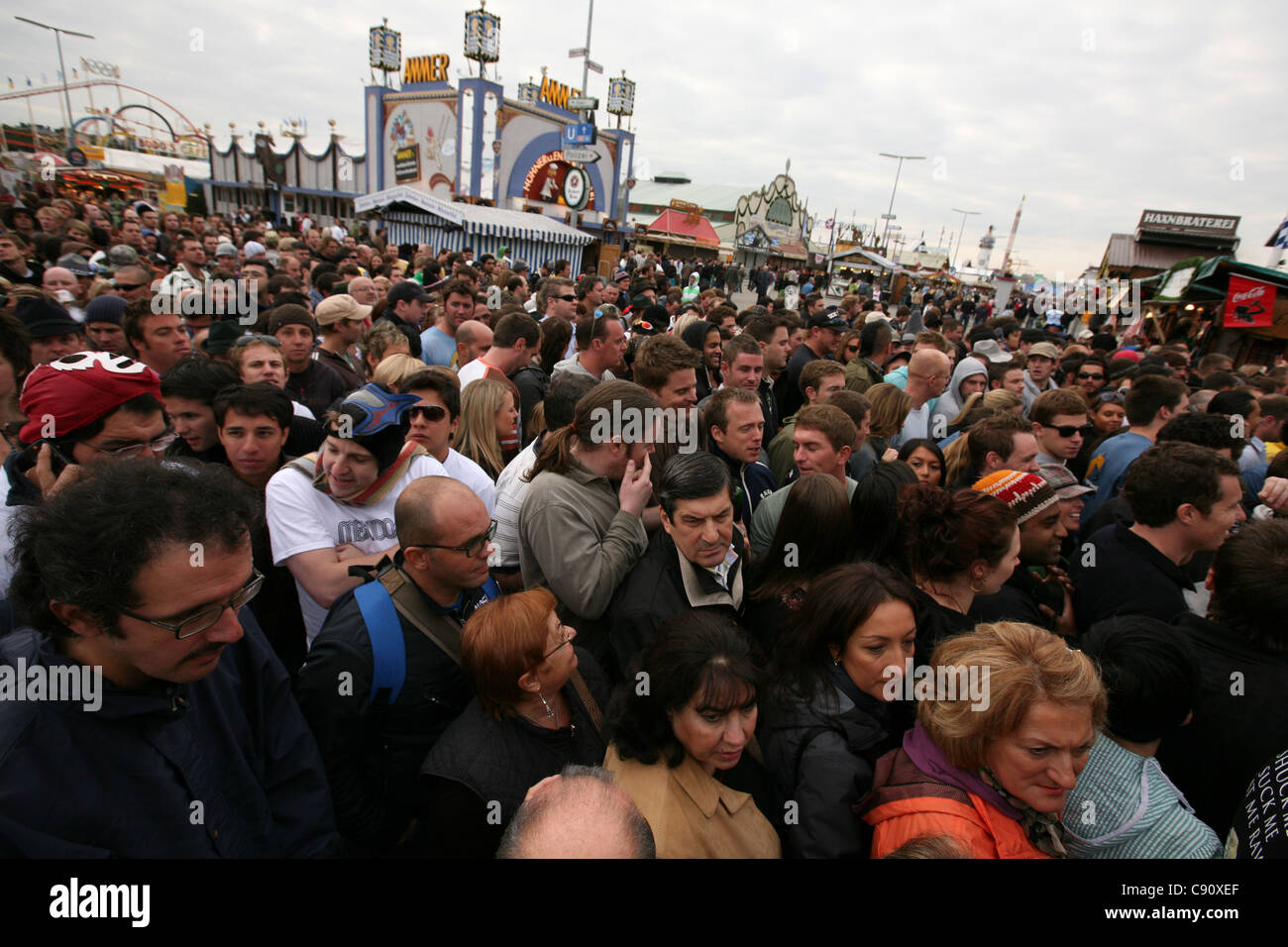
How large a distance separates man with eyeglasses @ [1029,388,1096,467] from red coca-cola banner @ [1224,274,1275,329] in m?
11.2

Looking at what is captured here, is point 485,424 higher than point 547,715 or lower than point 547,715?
higher

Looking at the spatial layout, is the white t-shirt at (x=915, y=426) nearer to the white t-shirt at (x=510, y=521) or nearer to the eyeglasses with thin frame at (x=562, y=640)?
the white t-shirt at (x=510, y=521)

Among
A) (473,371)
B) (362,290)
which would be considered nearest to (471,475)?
(473,371)

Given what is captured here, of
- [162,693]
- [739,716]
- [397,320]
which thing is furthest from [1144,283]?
[162,693]

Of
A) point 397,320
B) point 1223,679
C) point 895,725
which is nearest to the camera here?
point 1223,679

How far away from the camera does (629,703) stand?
6.21 ft

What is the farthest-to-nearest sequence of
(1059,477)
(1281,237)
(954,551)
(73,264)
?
1. (1281,237)
2. (73,264)
3. (1059,477)
4. (954,551)

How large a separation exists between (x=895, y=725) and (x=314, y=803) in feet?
6.64

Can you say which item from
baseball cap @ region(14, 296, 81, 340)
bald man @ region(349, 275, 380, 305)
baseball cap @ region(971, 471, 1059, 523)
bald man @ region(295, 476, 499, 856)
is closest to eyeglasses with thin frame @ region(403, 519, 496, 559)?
bald man @ region(295, 476, 499, 856)

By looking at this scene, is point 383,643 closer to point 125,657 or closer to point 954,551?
point 125,657

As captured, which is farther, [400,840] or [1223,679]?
[400,840]

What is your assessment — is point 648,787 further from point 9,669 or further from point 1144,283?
point 1144,283

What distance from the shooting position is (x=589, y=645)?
268cm

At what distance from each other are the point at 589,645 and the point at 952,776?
1.49m
